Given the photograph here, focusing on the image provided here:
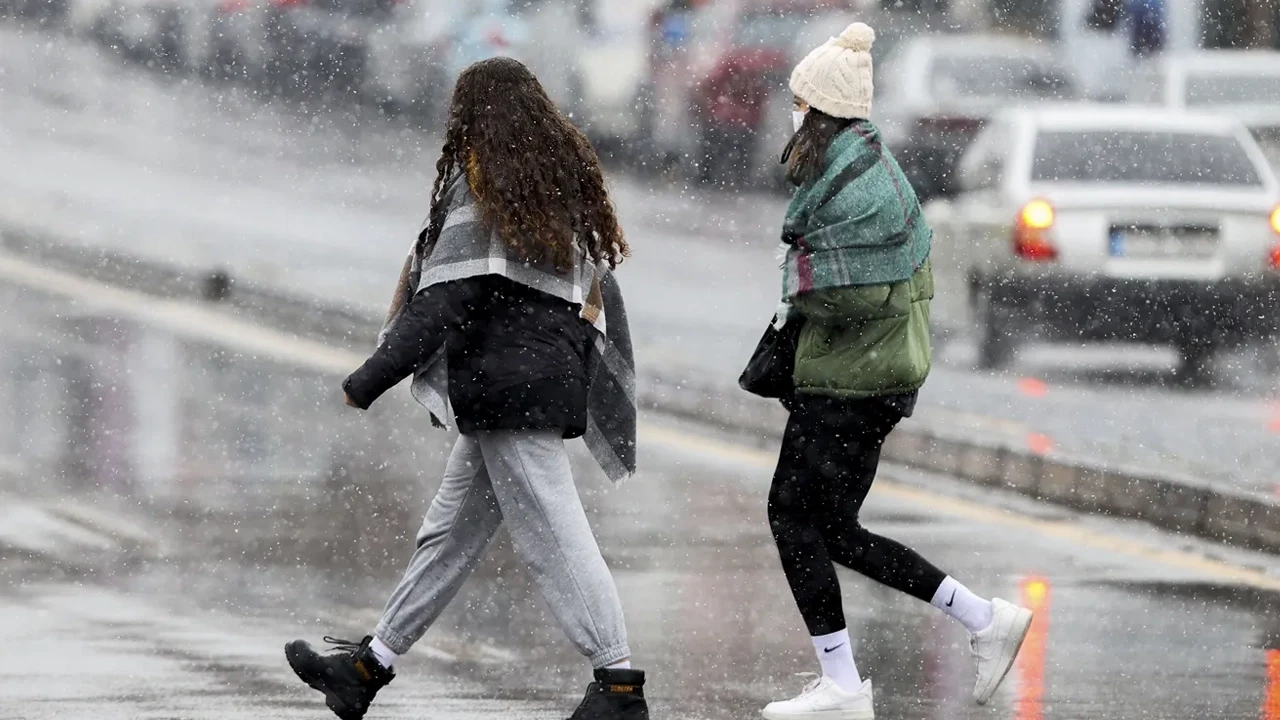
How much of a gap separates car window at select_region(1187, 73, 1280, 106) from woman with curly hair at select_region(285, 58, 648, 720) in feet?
62.9

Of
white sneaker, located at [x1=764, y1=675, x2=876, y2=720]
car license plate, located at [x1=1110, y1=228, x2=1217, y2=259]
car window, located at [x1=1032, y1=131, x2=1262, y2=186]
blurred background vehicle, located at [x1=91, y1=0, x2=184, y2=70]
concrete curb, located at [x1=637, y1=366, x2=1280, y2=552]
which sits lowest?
concrete curb, located at [x1=637, y1=366, x2=1280, y2=552]

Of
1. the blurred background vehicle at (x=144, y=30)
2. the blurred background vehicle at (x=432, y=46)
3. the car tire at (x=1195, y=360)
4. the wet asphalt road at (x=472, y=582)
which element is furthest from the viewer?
the blurred background vehicle at (x=144, y=30)

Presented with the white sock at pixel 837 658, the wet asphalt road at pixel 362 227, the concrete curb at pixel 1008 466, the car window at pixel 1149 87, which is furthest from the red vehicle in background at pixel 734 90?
the white sock at pixel 837 658

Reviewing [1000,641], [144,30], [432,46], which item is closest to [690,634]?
[1000,641]

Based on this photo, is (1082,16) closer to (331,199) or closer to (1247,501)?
(331,199)

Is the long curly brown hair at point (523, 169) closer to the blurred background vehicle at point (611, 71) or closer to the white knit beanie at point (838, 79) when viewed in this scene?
the white knit beanie at point (838, 79)

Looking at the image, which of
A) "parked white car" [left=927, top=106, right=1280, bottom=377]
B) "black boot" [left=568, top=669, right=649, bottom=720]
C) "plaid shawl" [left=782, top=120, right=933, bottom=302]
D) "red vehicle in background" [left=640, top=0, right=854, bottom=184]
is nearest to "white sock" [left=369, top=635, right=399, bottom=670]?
"black boot" [left=568, top=669, right=649, bottom=720]

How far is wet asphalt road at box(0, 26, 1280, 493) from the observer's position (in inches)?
492

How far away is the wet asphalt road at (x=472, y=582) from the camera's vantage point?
6.81 m

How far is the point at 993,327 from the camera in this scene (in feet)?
48.7

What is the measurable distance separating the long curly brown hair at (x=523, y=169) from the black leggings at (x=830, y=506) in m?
0.65

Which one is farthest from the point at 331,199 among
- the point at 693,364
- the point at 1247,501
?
the point at 1247,501

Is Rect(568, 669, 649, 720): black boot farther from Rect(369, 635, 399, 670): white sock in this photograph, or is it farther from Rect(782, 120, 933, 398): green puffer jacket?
Rect(782, 120, 933, 398): green puffer jacket

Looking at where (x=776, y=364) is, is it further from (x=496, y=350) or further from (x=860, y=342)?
(x=496, y=350)
